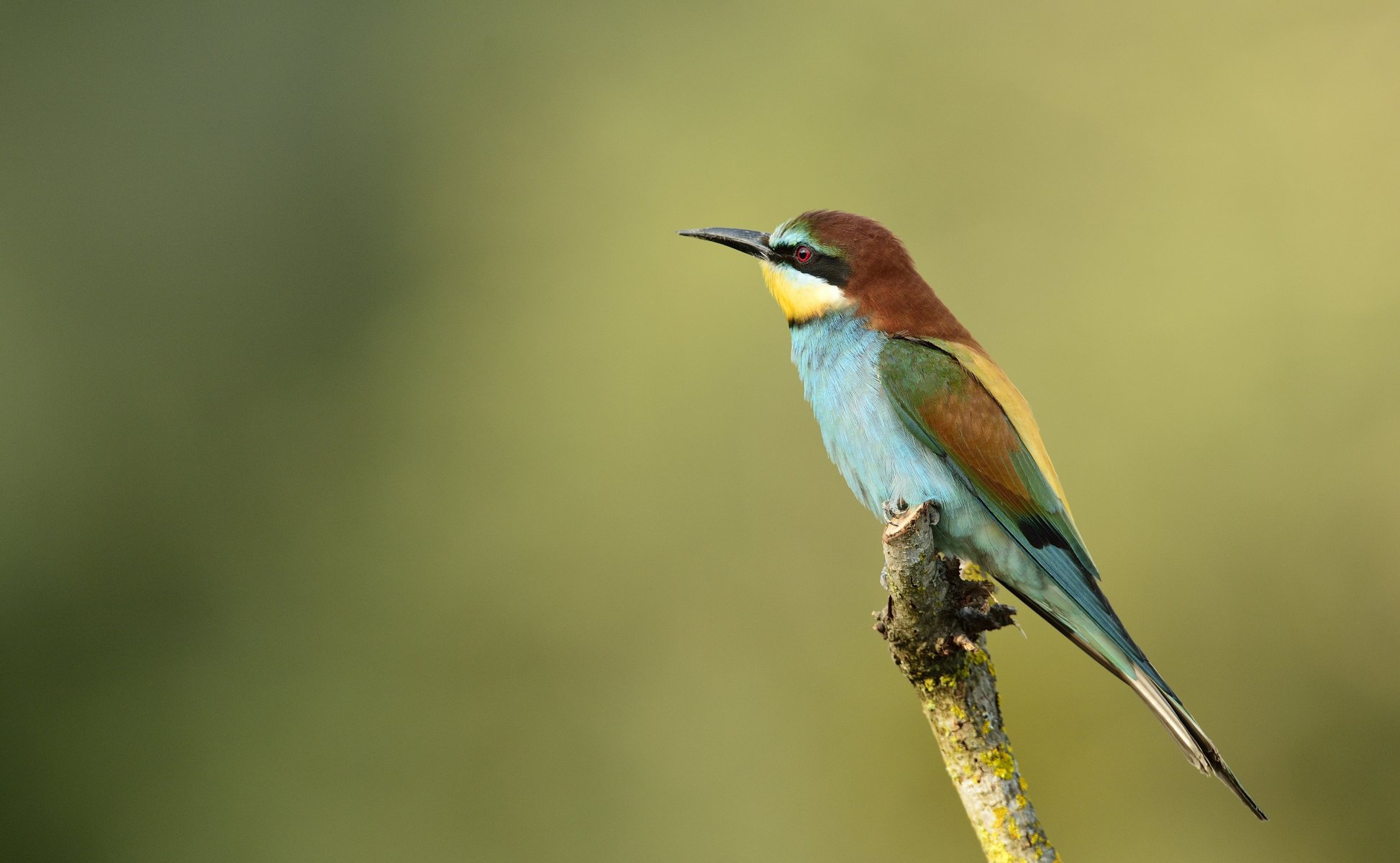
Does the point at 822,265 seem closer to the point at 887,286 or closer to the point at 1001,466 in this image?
the point at 887,286

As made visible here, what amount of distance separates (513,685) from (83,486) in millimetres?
2831

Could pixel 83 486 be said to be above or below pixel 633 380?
below

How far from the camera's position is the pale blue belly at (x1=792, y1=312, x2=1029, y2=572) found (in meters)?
3.10

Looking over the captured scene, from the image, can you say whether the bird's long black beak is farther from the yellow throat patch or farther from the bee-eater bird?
the bee-eater bird

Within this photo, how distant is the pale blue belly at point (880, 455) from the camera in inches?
122

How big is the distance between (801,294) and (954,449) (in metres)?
0.69

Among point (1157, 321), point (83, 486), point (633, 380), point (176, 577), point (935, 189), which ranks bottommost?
point (176, 577)

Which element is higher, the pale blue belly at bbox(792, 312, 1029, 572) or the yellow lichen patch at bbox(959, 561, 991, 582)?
the pale blue belly at bbox(792, 312, 1029, 572)

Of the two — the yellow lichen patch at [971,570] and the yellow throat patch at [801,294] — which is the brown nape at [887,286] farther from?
the yellow lichen patch at [971,570]

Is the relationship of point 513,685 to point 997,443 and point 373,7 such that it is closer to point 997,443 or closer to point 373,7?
point 997,443

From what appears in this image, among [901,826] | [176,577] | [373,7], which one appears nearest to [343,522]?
[176,577]

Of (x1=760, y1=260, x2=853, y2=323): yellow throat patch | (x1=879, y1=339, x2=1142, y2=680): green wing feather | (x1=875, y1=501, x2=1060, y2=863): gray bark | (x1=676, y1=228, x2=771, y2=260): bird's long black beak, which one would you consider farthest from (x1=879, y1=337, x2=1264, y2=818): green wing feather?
(x1=676, y1=228, x2=771, y2=260): bird's long black beak

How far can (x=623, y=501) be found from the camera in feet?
→ 21.0

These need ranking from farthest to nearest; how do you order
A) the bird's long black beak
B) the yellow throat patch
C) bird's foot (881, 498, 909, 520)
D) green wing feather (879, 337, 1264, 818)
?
the bird's long black beak → the yellow throat patch → green wing feather (879, 337, 1264, 818) → bird's foot (881, 498, 909, 520)
